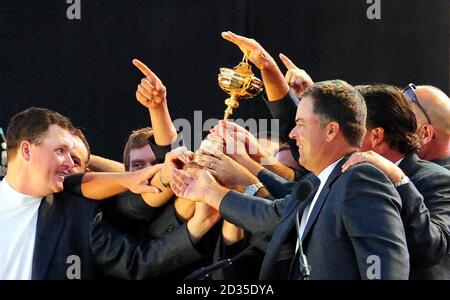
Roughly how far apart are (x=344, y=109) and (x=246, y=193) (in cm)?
68

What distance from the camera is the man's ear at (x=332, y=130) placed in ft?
11.7

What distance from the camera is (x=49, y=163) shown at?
4.13 metres

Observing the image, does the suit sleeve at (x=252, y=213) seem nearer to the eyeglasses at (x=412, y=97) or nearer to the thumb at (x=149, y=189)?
the thumb at (x=149, y=189)

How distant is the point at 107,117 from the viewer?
561 centimetres

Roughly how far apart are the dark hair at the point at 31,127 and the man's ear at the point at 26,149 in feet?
0.05

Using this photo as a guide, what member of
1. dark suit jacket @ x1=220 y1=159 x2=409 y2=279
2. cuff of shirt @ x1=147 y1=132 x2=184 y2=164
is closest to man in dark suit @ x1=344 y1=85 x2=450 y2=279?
dark suit jacket @ x1=220 y1=159 x2=409 y2=279

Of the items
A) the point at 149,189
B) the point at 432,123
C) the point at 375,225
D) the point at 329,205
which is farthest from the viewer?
the point at 432,123

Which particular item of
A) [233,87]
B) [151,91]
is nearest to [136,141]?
[151,91]

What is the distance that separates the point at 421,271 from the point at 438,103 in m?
0.91

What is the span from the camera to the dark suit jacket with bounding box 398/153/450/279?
352cm

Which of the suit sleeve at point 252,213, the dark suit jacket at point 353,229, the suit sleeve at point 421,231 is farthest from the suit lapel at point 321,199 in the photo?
the suit sleeve at point 252,213

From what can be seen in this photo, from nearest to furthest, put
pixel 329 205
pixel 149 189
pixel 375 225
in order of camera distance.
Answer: pixel 375 225 < pixel 329 205 < pixel 149 189

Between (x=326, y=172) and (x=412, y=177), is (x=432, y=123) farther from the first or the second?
(x=326, y=172)
